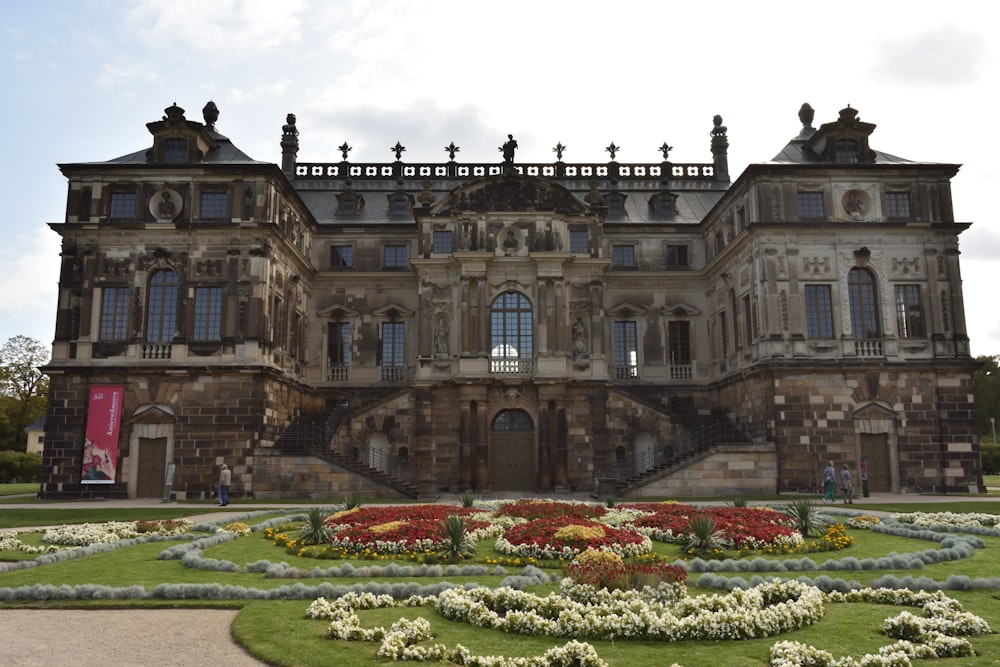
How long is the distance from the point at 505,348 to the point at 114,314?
20244 mm

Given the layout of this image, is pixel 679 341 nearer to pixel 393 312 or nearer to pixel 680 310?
pixel 680 310

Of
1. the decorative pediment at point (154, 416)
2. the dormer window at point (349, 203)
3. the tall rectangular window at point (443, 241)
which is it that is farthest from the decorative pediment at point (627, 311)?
the decorative pediment at point (154, 416)

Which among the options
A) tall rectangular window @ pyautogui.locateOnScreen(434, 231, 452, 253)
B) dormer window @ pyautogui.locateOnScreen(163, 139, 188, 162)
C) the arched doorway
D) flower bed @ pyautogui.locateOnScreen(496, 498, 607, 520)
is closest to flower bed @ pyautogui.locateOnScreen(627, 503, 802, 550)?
flower bed @ pyautogui.locateOnScreen(496, 498, 607, 520)

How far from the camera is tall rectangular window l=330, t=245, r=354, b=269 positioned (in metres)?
46.8

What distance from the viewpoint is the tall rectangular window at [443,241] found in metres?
41.7

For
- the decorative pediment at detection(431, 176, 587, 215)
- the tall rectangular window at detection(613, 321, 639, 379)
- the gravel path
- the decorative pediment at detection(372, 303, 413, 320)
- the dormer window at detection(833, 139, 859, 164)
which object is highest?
the dormer window at detection(833, 139, 859, 164)

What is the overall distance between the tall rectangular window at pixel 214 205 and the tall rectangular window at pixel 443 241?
1128cm

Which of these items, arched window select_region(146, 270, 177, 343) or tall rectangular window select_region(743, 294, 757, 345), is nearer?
arched window select_region(146, 270, 177, 343)

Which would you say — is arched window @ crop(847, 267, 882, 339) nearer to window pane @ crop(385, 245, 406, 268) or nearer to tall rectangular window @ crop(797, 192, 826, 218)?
tall rectangular window @ crop(797, 192, 826, 218)

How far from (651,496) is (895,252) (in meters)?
A: 18.1

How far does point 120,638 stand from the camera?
1017cm

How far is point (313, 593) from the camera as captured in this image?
12.6 meters

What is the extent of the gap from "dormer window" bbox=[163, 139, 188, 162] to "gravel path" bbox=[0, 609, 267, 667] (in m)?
31.0

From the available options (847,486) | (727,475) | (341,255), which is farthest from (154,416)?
(847,486)
